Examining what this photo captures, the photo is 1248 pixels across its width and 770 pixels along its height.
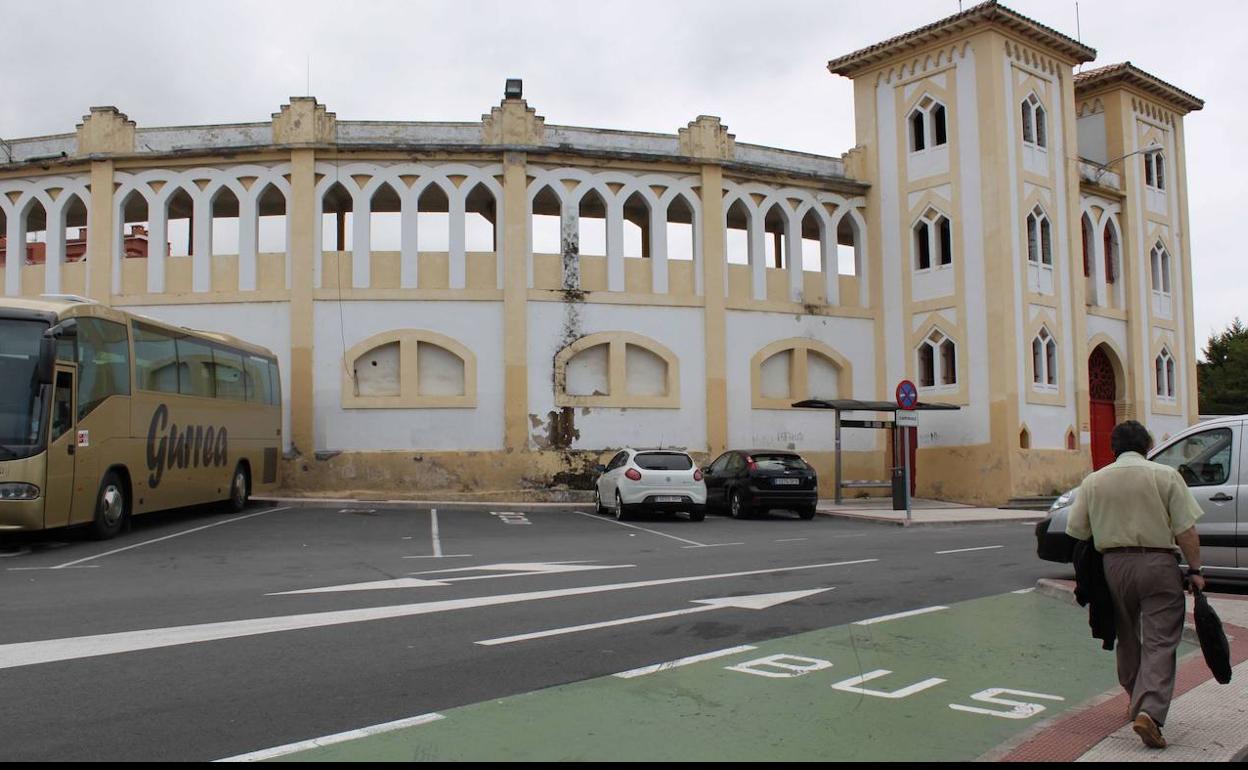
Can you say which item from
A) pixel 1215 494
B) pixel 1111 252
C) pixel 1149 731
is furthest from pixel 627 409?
pixel 1149 731

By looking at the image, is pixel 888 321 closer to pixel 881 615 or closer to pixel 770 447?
pixel 770 447

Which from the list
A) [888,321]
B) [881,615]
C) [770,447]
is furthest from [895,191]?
[881,615]

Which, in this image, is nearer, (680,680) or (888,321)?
(680,680)

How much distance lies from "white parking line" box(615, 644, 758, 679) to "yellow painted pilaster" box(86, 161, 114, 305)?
2365cm

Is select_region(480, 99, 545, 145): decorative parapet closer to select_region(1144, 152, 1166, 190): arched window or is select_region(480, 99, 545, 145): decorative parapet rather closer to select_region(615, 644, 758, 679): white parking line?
select_region(1144, 152, 1166, 190): arched window

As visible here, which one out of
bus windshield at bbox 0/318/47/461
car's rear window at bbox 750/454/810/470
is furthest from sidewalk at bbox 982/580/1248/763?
car's rear window at bbox 750/454/810/470

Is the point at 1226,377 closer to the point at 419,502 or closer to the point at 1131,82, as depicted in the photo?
the point at 1131,82

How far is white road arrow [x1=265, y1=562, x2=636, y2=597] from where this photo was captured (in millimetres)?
10984

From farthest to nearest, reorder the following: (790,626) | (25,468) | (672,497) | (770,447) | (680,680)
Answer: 1. (770,447)
2. (672,497)
3. (25,468)
4. (790,626)
5. (680,680)

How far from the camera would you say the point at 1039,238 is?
28906mm

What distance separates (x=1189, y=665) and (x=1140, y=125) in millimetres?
31574

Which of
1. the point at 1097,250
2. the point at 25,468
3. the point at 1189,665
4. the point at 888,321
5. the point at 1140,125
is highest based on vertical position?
the point at 1140,125

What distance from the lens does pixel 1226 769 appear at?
4.84 metres

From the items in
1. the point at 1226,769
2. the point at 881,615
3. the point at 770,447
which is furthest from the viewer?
the point at 770,447
